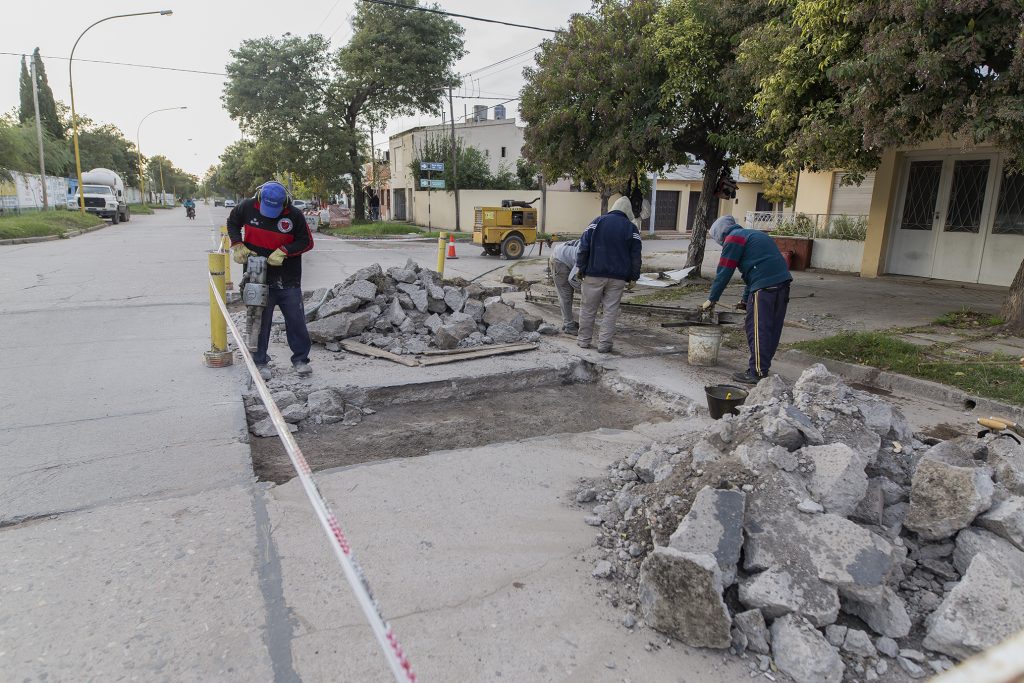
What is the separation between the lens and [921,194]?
13156mm

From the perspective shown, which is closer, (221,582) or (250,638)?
(250,638)

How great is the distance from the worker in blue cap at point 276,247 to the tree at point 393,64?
87.8 ft

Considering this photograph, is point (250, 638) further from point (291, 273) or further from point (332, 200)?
point (332, 200)

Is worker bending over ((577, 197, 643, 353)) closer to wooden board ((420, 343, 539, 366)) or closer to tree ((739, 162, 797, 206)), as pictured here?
wooden board ((420, 343, 539, 366))

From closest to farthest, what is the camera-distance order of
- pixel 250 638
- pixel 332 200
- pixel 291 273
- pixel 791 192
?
pixel 250 638 < pixel 291 273 < pixel 791 192 < pixel 332 200

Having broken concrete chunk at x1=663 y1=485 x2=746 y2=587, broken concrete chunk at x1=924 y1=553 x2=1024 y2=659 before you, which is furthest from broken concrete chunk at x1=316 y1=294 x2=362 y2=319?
broken concrete chunk at x1=924 y1=553 x2=1024 y2=659

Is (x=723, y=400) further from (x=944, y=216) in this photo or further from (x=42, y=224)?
(x=42, y=224)

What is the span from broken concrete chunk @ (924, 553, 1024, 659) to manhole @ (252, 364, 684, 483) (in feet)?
9.45

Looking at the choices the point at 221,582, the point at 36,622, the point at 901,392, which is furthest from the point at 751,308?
the point at 36,622

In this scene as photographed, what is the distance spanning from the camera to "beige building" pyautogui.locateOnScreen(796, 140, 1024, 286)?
11.9m

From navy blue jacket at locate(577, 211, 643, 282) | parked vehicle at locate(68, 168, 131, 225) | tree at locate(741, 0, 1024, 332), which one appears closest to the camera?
tree at locate(741, 0, 1024, 332)

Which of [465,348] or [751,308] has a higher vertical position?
[751,308]

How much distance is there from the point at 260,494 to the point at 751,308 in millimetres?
4723

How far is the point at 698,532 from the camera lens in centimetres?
266
